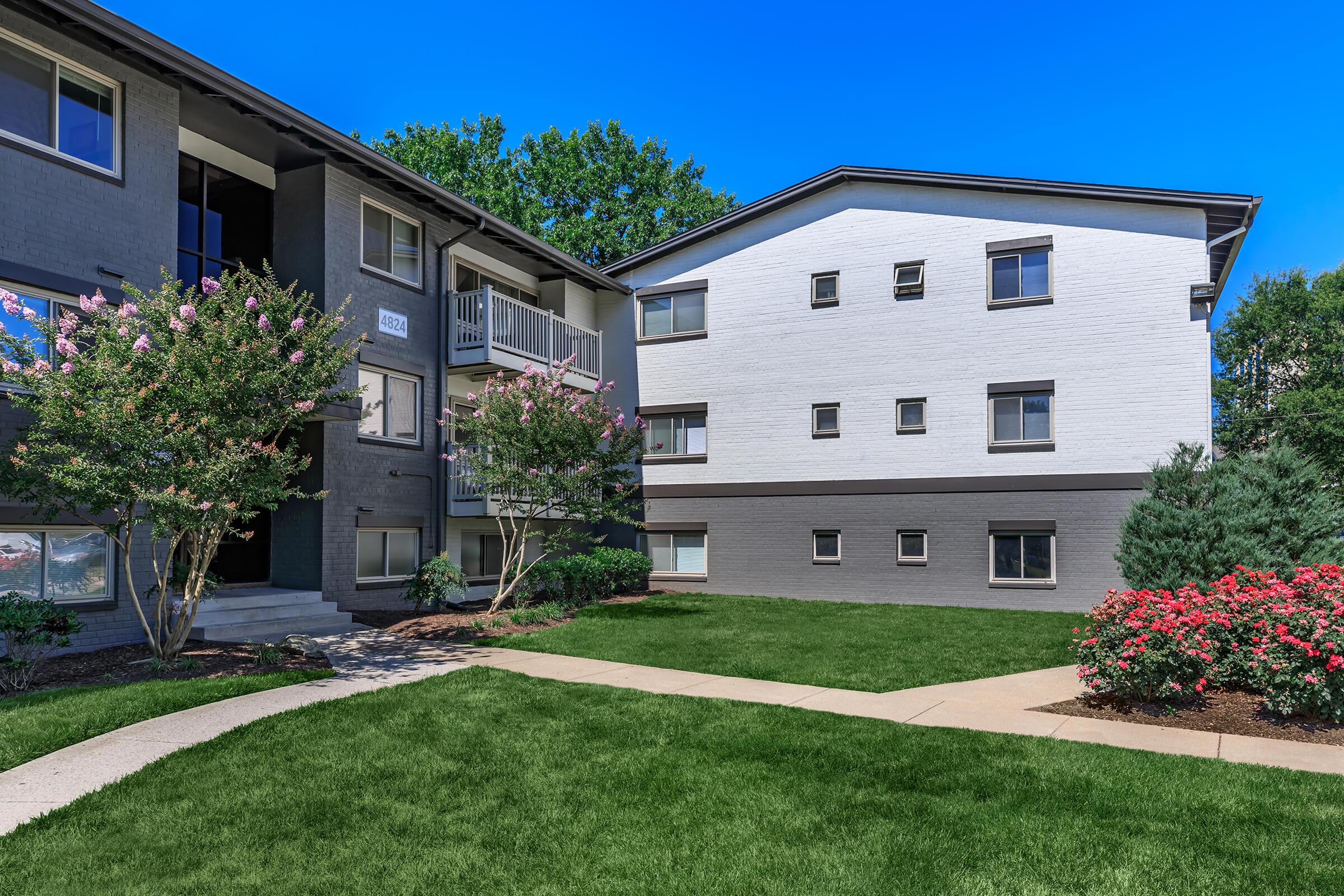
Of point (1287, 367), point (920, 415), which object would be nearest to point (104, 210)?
point (920, 415)

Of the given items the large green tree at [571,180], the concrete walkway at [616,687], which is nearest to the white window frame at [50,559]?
the concrete walkway at [616,687]

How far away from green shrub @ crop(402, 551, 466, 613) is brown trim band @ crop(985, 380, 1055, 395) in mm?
11941

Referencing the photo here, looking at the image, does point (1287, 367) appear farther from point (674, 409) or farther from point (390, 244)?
point (390, 244)

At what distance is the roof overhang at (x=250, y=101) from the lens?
10.9m

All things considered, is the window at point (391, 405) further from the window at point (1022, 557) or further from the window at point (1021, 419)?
the window at point (1022, 557)

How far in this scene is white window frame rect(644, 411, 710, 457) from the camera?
859 inches

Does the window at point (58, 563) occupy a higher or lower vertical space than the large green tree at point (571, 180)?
lower

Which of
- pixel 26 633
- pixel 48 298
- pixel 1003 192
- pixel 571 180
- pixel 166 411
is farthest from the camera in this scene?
pixel 571 180

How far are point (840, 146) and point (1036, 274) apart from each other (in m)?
5.75

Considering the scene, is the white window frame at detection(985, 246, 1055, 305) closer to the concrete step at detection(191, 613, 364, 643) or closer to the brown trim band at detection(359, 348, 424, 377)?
the brown trim band at detection(359, 348, 424, 377)

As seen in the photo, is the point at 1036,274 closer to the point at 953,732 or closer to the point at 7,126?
the point at 953,732

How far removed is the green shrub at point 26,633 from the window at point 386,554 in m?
5.75

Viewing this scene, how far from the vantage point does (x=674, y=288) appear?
887 inches

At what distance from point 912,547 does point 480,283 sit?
11.6 metres
